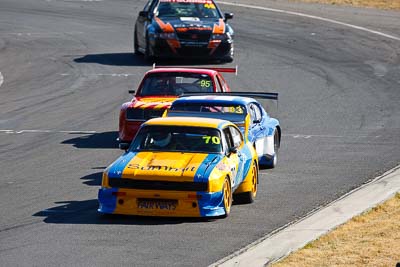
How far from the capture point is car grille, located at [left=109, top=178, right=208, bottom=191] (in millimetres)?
14148

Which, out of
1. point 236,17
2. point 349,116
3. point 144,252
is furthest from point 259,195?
point 236,17

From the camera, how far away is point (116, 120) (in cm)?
2400

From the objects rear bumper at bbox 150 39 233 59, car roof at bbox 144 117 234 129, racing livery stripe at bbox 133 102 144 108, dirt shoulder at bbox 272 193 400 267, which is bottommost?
rear bumper at bbox 150 39 233 59

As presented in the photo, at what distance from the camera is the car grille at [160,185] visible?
46.4ft

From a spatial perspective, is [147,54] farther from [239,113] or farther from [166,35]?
[239,113]

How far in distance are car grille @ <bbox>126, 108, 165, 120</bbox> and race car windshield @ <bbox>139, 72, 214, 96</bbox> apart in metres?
1.35

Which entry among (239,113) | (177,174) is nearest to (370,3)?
(239,113)

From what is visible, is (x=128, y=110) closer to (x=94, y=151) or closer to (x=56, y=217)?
(x=94, y=151)

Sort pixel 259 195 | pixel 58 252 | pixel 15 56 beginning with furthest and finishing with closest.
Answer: pixel 15 56 → pixel 259 195 → pixel 58 252

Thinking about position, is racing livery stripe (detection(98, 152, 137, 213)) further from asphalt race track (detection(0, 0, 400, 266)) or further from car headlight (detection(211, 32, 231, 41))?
car headlight (detection(211, 32, 231, 41))

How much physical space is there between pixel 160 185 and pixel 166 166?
33cm

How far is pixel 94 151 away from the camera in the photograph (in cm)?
2020

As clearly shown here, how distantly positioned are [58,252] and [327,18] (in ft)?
99.1

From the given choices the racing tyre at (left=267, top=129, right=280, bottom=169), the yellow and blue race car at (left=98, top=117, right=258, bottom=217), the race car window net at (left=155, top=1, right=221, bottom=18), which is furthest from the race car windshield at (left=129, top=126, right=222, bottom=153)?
the race car window net at (left=155, top=1, right=221, bottom=18)
